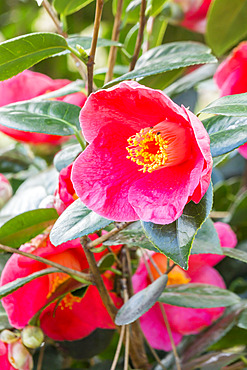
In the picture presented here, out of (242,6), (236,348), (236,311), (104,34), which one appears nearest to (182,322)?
Answer: (236,311)

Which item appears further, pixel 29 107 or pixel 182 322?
pixel 182 322

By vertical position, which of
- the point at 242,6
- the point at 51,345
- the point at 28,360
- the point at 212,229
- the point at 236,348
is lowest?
the point at 236,348

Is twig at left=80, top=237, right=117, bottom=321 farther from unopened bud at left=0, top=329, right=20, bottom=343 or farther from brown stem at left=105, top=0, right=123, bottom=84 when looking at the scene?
brown stem at left=105, top=0, right=123, bottom=84

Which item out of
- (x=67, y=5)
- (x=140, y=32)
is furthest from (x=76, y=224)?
(x=67, y=5)

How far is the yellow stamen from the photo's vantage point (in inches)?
19.2

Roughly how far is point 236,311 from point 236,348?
174 millimetres

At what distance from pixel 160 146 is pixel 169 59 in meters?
0.12

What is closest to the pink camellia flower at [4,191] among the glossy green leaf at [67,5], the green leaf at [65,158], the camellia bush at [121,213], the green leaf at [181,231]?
the camellia bush at [121,213]

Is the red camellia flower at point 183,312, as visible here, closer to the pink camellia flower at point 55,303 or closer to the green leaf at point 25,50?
the pink camellia flower at point 55,303

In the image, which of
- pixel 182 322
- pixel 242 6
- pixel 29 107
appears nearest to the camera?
pixel 29 107

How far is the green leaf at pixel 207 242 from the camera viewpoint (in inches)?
21.2

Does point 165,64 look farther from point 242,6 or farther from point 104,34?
point 104,34

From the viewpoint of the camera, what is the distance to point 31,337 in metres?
0.57

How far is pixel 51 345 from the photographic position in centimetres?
77
